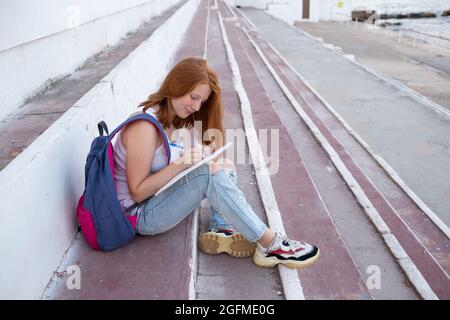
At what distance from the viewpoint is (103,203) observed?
1.96m

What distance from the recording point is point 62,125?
2129 mm

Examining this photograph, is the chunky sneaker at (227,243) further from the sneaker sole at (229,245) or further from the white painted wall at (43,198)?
the white painted wall at (43,198)

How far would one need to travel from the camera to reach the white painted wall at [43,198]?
150 centimetres

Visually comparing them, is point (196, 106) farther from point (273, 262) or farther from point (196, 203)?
point (273, 262)

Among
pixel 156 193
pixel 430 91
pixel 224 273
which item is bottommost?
pixel 430 91

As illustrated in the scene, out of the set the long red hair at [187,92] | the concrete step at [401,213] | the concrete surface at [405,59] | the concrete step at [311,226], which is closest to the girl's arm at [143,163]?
the long red hair at [187,92]

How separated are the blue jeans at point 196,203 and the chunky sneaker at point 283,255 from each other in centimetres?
11

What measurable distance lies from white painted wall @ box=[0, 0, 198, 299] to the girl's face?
0.53 meters

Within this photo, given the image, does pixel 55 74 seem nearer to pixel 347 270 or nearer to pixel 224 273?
pixel 224 273

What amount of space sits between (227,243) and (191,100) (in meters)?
0.76

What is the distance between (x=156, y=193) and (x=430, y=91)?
1102 cm

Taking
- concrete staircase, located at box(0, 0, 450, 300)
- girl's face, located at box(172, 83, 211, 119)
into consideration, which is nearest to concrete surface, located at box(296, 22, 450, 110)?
concrete staircase, located at box(0, 0, 450, 300)

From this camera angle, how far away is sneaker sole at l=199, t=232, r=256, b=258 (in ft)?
7.54
